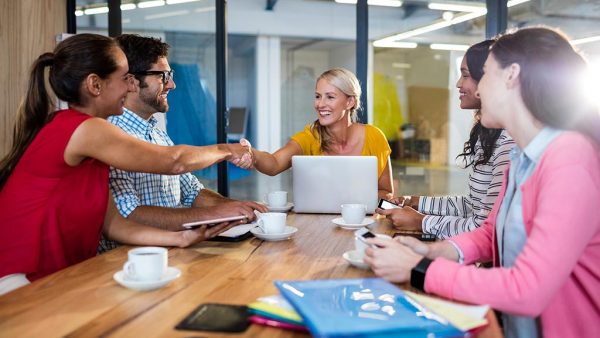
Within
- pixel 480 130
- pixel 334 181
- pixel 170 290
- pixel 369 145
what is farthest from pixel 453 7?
pixel 170 290

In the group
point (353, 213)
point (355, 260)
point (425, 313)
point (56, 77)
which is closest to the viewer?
point (425, 313)

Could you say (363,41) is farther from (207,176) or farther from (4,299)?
(4,299)

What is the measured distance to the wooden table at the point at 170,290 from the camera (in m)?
1.04

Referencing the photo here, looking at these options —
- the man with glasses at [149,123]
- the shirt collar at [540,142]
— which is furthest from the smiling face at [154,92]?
the shirt collar at [540,142]

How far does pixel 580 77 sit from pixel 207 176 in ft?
13.2

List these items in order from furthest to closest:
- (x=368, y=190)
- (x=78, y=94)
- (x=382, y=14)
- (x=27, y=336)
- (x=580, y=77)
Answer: (x=382, y=14) → (x=368, y=190) → (x=78, y=94) → (x=580, y=77) → (x=27, y=336)

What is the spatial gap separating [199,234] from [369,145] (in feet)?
5.52

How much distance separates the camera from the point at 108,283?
1332 millimetres

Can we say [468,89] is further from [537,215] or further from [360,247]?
[537,215]

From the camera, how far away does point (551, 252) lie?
1132 millimetres

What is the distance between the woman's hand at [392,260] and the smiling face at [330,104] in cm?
192

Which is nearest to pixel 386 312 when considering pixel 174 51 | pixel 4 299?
pixel 4 299

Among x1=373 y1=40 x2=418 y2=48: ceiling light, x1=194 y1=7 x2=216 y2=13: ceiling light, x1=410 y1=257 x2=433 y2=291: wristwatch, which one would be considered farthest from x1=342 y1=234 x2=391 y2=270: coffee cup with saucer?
x1=373 y1=40 x2=418 y2=48: ceiling light

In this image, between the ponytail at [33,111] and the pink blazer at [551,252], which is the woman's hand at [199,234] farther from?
the pink blazer at [551,252]
